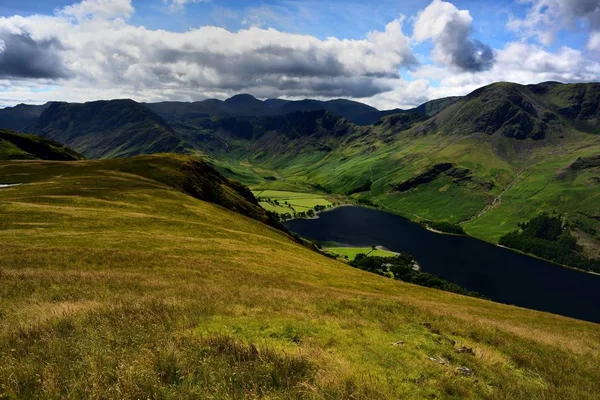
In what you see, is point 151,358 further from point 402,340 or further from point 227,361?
point 402,340

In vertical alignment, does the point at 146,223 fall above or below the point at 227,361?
below

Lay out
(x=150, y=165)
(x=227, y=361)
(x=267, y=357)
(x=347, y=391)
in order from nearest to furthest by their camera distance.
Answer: (x=347, y=391) < (x=227, y=361) < (x=267, y=357) < (x=150, y=165)

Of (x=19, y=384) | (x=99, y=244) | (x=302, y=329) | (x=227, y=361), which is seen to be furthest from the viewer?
(x=99, y=244)

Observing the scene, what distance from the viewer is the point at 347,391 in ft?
33.3

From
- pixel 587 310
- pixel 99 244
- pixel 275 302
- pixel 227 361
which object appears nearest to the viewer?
pixel 227 361

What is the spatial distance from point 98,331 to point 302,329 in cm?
861

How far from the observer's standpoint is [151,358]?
10.3m

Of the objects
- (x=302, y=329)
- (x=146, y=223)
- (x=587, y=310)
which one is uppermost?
(x=302, y=329)

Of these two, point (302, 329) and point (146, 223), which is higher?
point (302, 329)

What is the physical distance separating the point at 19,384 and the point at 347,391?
28.7ft

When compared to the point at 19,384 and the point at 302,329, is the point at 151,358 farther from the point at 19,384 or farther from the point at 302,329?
the point at 302,329

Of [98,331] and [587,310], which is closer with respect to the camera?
[98,331]

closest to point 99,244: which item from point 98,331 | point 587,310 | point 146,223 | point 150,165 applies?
point 146,223

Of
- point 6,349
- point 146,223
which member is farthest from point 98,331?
point 146,223
